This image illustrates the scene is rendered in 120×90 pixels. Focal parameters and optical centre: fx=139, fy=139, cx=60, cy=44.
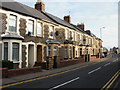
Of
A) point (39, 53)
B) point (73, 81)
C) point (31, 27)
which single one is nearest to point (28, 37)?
point (31, 27)

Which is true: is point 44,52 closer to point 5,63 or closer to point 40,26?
point 40,26

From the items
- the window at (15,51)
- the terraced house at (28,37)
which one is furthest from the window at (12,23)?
the window at (15,51)

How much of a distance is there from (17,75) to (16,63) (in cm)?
323

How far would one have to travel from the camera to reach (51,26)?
928 inches

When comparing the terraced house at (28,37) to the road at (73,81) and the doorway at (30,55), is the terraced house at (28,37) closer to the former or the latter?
the doorway at (30,55)

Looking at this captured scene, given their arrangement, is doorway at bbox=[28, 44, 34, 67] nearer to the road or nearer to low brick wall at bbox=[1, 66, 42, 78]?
low brick wall at bbox=[1, 66, 42, 78]

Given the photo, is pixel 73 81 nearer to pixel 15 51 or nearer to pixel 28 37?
pixel 15 51

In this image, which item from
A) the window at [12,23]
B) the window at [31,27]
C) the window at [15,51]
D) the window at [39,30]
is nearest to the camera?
the window at [15,51]

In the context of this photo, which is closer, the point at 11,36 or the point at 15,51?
the point at 11,36

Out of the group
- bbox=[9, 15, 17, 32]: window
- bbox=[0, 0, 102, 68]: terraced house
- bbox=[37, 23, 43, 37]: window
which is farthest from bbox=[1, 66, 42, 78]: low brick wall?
bbox=[37, 23, 43, 37]: window

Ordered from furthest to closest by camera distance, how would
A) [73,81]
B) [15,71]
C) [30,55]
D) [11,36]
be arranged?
1. [30,55]
2. [11,36]
3. [15,71]
4. [73,81]

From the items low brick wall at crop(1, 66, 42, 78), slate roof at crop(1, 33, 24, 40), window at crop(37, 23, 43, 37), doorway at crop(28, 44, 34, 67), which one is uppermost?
window at crop(37, 23, 43, 37)

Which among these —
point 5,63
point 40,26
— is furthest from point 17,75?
point 40,26

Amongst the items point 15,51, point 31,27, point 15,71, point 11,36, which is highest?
point 31,27
